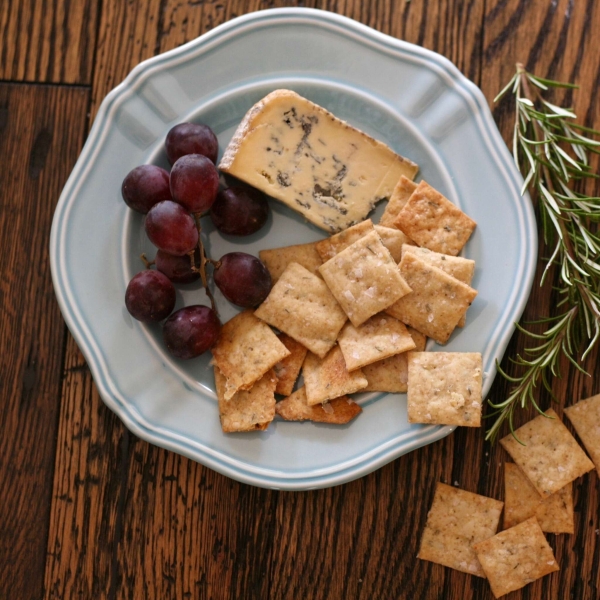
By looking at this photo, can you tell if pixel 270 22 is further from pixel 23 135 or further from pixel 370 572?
pixel 370 572

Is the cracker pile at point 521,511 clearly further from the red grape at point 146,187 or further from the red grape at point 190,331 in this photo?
the red grape at point 146,187

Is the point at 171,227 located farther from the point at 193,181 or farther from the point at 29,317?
the point at 29,317

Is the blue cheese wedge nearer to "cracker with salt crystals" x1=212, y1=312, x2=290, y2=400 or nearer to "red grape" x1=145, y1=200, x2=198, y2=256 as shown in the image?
"red grape" x1=145, y1=200, x2=198, y2=256

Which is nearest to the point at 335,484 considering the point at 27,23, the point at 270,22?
the point at 270,22

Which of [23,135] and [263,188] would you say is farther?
[23,135]

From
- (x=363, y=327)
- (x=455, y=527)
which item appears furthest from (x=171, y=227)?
(x=455, y=527)

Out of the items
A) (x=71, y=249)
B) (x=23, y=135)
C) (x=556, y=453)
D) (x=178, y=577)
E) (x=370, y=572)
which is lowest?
(x=178, y=577)

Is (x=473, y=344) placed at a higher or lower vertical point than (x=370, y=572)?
higher
